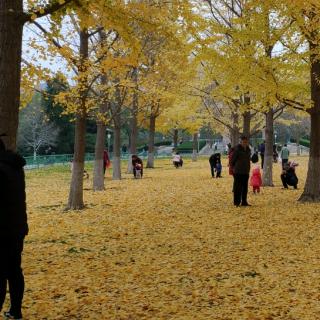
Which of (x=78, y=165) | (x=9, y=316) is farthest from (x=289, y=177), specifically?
(x=9, y=316)

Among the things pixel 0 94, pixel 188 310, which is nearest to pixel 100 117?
pixel 0 94

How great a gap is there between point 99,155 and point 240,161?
6.38m

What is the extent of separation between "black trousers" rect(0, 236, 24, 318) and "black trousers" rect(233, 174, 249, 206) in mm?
8895

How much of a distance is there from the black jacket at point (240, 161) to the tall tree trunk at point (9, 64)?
25.4ft

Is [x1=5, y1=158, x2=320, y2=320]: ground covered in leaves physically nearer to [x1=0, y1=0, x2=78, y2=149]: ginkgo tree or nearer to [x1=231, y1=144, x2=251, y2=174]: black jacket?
[x1=231, y1=144, x2=251, y2=174]: black jacket

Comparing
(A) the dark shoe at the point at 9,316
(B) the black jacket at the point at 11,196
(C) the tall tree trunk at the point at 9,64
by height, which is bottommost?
(A) the dark shoe at the point at 9,316

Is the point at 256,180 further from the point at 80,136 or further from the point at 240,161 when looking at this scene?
the point at 80,136

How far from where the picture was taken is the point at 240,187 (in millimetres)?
13219

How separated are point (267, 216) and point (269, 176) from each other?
306 inches

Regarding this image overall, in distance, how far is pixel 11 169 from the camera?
14.1ft

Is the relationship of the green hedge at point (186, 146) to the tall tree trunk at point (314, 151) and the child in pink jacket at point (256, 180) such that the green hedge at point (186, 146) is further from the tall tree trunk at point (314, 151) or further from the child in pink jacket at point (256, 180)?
the tall tree trunk at point (314, 151)

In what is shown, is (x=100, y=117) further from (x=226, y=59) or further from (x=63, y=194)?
(x=226, y=59)

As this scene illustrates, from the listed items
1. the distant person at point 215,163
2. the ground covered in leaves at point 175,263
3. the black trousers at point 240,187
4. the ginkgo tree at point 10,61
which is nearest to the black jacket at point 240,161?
the black trousers at point 240,187

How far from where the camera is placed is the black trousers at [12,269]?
4.33 metres
